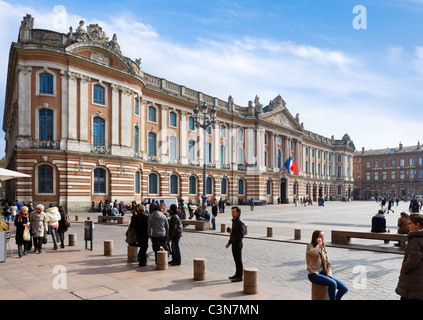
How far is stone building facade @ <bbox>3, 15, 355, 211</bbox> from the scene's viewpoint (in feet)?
92.5

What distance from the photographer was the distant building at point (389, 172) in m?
98.2

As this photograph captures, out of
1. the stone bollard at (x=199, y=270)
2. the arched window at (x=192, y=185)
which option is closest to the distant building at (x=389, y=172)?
the arched window at (x=192, y=185)

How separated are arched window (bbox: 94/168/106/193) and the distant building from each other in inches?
3275

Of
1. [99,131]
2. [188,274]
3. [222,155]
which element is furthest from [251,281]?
[222,155]

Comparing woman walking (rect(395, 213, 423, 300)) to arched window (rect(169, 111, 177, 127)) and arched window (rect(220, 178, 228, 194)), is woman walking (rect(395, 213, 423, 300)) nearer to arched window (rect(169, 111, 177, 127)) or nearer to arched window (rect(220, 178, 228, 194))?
arched window (rect(169, 111, 177, 127))

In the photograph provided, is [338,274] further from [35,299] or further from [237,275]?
[35,299]

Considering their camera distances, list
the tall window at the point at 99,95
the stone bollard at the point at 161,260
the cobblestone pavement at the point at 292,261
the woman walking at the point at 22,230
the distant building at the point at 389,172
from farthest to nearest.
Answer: the distant building at the point at 389,172
the tall window at the point at 99,95
the woman walking at the point at 22,230
the stone bollard at the point at 161,260
the cobblestone pavement at the point at 292,261

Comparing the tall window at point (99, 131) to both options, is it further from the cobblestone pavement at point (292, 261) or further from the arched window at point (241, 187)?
the arched window at point (241, 187)

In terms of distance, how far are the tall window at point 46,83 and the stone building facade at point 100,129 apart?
78 mm

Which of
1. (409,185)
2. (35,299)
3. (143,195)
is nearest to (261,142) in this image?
(143,195)

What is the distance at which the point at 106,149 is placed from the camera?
104 ft

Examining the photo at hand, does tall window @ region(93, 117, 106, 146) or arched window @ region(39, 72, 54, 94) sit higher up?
arched window @ region(39, 72, 54, 94)

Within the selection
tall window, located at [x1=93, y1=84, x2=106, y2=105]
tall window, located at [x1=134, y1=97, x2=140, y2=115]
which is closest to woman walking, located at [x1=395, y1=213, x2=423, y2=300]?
tall window, located at [x1=93, y1=84, x2=106, y2=105]

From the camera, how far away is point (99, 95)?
31.9 m
